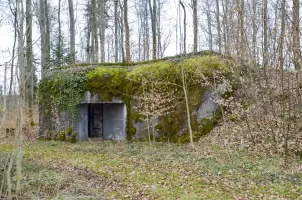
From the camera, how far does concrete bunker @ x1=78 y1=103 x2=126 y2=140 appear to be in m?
14.0

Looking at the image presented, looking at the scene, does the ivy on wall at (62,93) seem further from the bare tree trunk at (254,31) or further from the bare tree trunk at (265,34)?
the bare tree trunk at (265,34)

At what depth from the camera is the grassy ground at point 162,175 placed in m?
5.98

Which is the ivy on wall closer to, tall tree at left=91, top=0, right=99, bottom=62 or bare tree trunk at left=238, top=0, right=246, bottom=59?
bare tree trunk at left=238, top=0, right=246, bottom=59

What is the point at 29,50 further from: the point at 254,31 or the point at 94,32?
the point at 254,31

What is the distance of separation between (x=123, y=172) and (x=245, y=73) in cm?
474

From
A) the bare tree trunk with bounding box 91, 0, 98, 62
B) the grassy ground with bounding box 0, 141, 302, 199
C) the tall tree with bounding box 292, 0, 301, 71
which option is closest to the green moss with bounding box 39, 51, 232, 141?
the grassy ground with bounding box 0, 141, 302, 199

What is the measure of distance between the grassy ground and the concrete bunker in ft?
11.2

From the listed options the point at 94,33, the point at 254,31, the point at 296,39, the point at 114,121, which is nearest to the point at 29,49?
the point at 114,121

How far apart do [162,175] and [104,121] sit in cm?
860

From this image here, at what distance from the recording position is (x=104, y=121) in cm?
1556

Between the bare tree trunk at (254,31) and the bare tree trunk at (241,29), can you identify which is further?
the bare tree trunk at (241,29)

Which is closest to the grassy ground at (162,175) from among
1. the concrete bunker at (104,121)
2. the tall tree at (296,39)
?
the tall tree at (296,39)

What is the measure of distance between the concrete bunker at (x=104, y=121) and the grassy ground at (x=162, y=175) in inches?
134

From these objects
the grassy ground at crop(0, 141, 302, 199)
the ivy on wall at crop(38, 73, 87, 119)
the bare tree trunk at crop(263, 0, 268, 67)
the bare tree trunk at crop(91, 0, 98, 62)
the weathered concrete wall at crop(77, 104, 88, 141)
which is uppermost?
the bare tree trunk at crop(91, 0, 98, 62)
